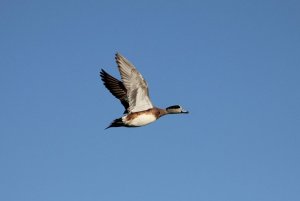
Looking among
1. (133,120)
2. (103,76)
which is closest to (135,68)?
(133,120)

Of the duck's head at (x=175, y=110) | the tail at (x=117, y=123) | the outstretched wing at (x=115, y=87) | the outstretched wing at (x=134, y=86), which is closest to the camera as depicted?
the outstretched wing at (x=134, y=86)

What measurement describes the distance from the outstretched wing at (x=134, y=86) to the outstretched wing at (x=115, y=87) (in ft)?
4.45

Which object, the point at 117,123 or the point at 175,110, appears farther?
the point at 175,110

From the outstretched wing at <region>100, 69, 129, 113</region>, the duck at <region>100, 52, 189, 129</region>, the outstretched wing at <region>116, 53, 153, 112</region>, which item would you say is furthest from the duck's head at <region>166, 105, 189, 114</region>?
the outstretched wing at <region>100, 69, 129, 113</region>

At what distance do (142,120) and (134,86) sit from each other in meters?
1.21

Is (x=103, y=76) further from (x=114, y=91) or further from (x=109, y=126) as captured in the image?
(x=109, y=126)

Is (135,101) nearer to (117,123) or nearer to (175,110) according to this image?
(117,123)

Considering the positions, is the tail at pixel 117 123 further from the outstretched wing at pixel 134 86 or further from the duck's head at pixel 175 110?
the duck's head at pixel 175 110

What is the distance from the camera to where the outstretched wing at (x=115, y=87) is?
20969 millimetres

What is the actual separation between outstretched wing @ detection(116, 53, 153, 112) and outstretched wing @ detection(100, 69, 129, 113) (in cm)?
→ 136

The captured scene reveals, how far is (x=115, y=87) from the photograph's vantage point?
21.3 metres

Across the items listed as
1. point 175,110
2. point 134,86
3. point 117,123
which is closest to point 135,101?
point 134,86

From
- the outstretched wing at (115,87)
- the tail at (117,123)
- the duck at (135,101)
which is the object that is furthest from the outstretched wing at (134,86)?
the outstretched wing at (115,87)

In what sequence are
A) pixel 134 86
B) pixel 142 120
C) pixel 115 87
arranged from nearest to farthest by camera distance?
pixel 134 86
pixel 142 120
pixel 115 87
